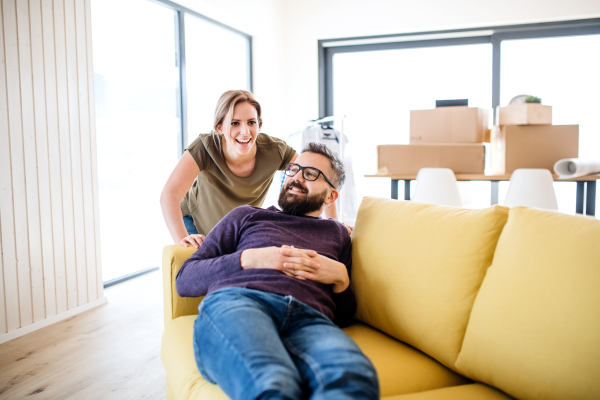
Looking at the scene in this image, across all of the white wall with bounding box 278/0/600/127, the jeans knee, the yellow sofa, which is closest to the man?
the jeans knee

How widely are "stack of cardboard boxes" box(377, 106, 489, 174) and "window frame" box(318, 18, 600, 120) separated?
1669mm

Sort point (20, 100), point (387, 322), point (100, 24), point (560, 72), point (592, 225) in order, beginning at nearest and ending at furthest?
point (592, 225) → point (387, 322) → point (20, 100) → point (100, 24) → point (560, 72)

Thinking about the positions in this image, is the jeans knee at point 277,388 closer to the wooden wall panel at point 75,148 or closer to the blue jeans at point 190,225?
the blue jeans at point 190,225

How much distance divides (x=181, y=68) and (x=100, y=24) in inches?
34.4

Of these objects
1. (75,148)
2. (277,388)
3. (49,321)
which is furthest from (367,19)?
(277,388)

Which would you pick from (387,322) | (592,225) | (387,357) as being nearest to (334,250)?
(387,322)

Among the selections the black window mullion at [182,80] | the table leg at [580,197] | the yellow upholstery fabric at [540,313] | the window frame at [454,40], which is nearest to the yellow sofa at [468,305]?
the yellow upholstery fabric at [540,313]

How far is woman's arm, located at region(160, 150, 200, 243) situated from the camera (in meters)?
1.90

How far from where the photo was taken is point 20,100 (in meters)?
2.41

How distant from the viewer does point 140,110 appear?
355 centimetres

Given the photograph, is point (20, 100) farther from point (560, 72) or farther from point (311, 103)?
point (560, 72)

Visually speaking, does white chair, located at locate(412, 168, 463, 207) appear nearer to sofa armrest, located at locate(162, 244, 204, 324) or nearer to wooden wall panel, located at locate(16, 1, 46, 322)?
sofa armrest, located at locate(162, 244, 204, 324)

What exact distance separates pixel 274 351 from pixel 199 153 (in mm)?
1251

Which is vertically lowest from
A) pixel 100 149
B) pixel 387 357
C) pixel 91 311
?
pixel 91 311
